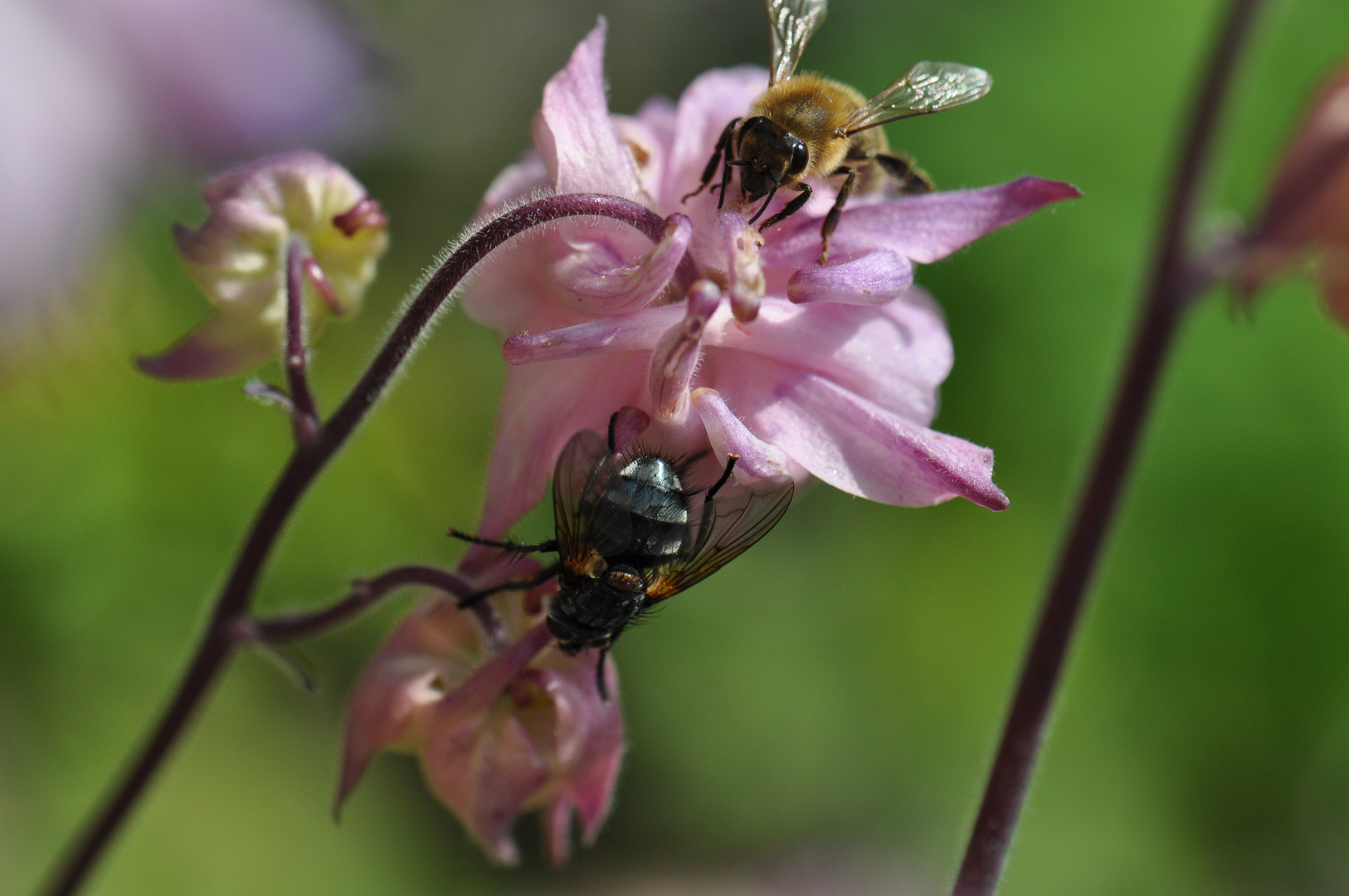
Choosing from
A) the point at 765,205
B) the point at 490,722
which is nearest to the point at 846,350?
the point at 765,205

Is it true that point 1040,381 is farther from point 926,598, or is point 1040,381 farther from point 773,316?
point 773,316

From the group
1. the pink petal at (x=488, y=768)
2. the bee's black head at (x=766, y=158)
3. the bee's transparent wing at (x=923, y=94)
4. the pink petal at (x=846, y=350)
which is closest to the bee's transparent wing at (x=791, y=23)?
the bee's transparent wing at (x=923, y=94)

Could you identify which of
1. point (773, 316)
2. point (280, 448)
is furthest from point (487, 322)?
point (280, 448)

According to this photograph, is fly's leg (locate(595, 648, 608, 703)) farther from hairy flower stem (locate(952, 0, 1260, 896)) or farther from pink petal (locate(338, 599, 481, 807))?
hairy flower stem (locate(952, 0, 1260, 896))

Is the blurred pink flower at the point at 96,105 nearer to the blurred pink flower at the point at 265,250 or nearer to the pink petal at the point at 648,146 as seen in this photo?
the blurred pink flower at the point at 265,250

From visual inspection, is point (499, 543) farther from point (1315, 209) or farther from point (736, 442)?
point (1315, 209)

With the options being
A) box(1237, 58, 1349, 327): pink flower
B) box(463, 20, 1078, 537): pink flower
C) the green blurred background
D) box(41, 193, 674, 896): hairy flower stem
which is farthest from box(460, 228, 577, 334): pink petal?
the green blurred background
